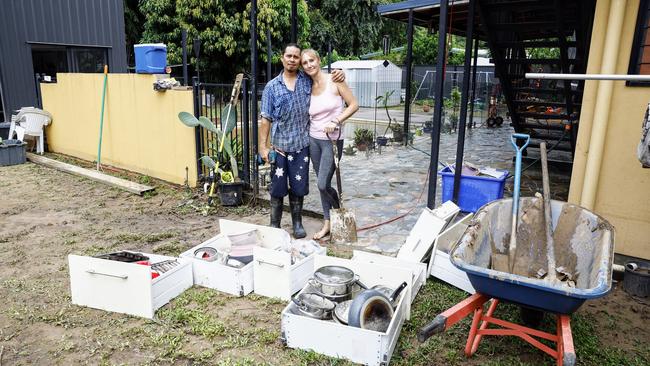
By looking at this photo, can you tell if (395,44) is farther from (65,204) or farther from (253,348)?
(253,348)

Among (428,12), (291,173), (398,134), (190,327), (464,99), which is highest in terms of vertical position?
(428,12)

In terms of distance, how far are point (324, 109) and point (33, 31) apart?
28.7 feet

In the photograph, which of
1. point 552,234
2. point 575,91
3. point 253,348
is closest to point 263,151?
point 253,348

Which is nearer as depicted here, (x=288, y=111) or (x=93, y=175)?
(x=288, y=111)

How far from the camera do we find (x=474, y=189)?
4281 millimetres

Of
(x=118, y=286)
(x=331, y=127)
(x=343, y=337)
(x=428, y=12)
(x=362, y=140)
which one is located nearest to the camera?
(x=343, y=337)

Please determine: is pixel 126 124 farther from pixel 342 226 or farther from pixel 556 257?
pixel 556 257

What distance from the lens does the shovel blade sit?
399 centimetres

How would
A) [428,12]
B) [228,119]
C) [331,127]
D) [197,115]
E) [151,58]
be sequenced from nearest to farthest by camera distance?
[331,127] → [228,119] → [197,115] → [151,58] → [428,12]

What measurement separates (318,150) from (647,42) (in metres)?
2.58

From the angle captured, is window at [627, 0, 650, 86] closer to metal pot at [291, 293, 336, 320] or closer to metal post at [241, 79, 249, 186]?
metal pot at [291, 293, 336, 320]

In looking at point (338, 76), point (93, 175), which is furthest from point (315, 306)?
point (93, 175)

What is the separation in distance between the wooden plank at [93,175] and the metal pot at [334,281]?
12.4 feet

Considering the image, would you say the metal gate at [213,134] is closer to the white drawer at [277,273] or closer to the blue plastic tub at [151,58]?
the blue plastic tub at [151,58]
